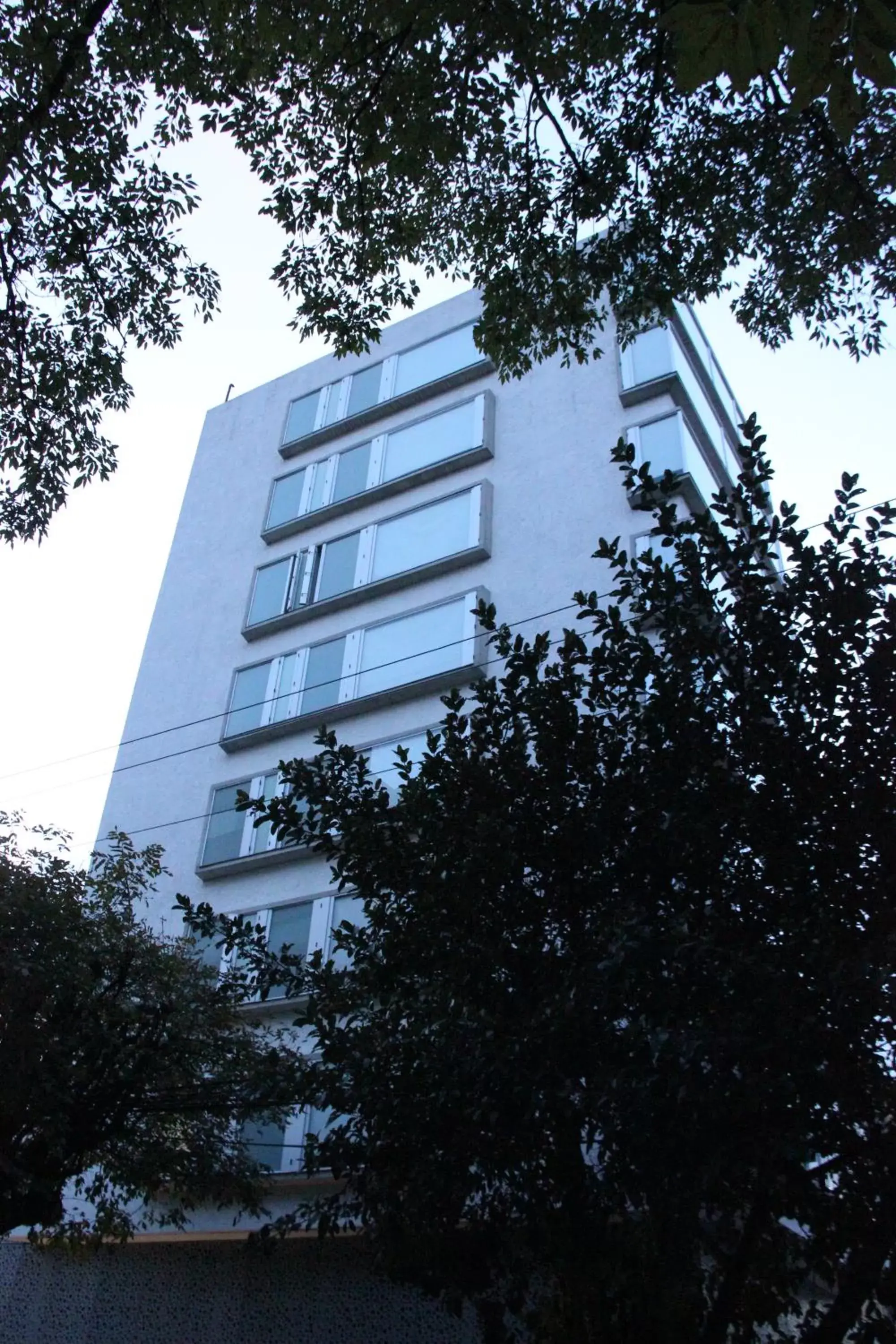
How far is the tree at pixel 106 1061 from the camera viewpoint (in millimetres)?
10516

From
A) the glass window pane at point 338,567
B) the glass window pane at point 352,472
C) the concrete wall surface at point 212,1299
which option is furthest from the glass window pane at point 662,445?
the concrete wall surface at point 212,1299

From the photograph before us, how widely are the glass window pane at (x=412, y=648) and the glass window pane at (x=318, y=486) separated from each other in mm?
4066

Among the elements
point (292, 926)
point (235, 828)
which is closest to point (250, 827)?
point (235, 828)

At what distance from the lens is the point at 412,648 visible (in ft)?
60.0

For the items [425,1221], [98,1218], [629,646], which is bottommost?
[425,1221]

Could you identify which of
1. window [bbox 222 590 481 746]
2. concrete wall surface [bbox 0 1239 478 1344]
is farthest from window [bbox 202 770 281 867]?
concrete wall surface [bbox 0 1239 478 1344]

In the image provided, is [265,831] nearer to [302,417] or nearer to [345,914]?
[345,914]

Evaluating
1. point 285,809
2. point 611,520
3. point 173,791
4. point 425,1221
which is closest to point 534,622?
point 611,520

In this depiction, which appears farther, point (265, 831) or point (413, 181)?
point (265, 831)

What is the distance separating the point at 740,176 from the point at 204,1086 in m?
10.1

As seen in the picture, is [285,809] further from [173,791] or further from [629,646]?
[173,791]

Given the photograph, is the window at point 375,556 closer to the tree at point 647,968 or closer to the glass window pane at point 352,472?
the glass window pane at point 352,472

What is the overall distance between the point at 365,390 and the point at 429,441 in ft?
9.27

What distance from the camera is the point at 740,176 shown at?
9461mm
